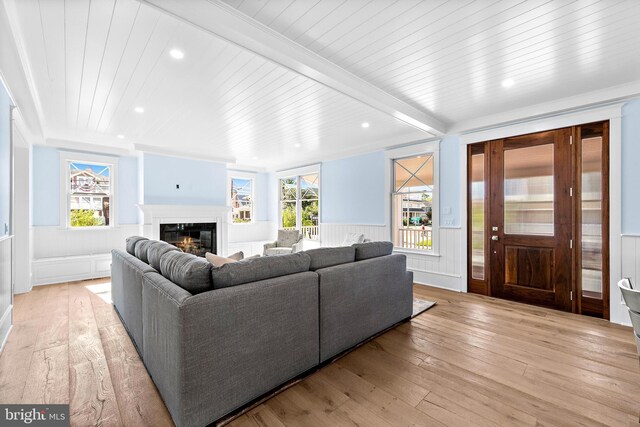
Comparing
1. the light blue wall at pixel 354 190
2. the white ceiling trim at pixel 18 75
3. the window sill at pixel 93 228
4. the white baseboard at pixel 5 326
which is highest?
the white ceiling trim at pixel 18 75

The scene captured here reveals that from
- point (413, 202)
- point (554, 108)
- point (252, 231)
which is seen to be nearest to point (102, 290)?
point (252, 231)

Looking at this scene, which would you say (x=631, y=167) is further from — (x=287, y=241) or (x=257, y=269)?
(x=287, y=241)

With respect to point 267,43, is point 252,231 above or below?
below

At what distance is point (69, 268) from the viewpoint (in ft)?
16.4

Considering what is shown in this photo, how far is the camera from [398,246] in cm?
529

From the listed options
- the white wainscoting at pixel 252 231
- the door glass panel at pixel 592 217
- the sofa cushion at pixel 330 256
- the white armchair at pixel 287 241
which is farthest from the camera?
the white wainscoting at pixel 252 231

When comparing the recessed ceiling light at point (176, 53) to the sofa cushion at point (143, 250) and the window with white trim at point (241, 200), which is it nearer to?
the sofa cushion at point (143, 250)

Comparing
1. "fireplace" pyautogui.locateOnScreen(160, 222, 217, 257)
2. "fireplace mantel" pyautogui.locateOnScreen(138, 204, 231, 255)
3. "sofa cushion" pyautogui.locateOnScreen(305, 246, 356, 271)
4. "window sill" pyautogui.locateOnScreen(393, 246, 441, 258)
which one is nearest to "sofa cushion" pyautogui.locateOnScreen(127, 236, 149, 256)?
"sofa cushion" pyautogui.locateOnScreen(305, 246, 356, 271)

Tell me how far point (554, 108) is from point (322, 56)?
3023 mm

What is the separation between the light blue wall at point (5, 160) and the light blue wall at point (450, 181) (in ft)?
17.4

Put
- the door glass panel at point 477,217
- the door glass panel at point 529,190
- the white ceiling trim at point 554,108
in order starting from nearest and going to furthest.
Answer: the white ceiling trim at point 554,108 < the door glass panel at point 529,190 < the door glass panel at point 477,217

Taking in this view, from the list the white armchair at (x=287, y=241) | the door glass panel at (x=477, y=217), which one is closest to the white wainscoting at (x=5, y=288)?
the white armchair at (x=287, y=241)

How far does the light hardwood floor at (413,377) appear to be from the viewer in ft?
5.70

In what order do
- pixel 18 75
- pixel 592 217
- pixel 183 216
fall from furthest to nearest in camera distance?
pixel 183 216
pixel 592 217
pixel 18 75
